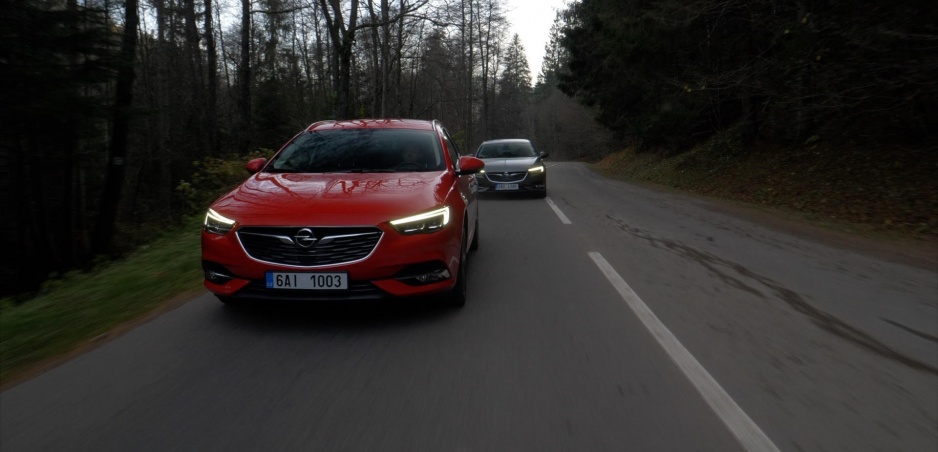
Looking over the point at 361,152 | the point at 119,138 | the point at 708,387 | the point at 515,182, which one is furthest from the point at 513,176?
the point at 708,387

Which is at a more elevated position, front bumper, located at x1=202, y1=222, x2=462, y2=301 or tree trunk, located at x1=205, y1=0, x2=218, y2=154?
tree trunk, located at x1=205, y1=0, x2=218, y2=154

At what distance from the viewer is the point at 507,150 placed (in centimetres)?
1709

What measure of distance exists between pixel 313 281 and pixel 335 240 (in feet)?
1.07

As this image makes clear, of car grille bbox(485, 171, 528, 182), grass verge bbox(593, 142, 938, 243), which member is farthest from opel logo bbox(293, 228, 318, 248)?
car grille bbox(485, 171, 528, 182)

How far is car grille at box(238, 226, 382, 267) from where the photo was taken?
14.6 ft

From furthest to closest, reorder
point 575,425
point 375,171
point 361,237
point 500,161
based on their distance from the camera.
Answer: point 500,161 < point 375,171 < point 361,237 < point 575,425

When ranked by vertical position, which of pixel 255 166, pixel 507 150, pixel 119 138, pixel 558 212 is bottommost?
pixel 558 212

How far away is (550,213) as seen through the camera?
12.7m

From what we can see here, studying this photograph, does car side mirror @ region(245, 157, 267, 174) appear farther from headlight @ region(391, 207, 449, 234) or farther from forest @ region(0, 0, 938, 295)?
forest @ region(0, 0, 938, 295)

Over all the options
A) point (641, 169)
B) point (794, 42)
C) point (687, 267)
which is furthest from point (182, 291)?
point (641, 169)

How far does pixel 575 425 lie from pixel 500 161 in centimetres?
1318

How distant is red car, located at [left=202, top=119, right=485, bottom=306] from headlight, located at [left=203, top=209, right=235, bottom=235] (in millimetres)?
10

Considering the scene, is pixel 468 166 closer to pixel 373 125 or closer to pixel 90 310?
pixel 373 125

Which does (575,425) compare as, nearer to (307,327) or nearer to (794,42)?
(307,327)
